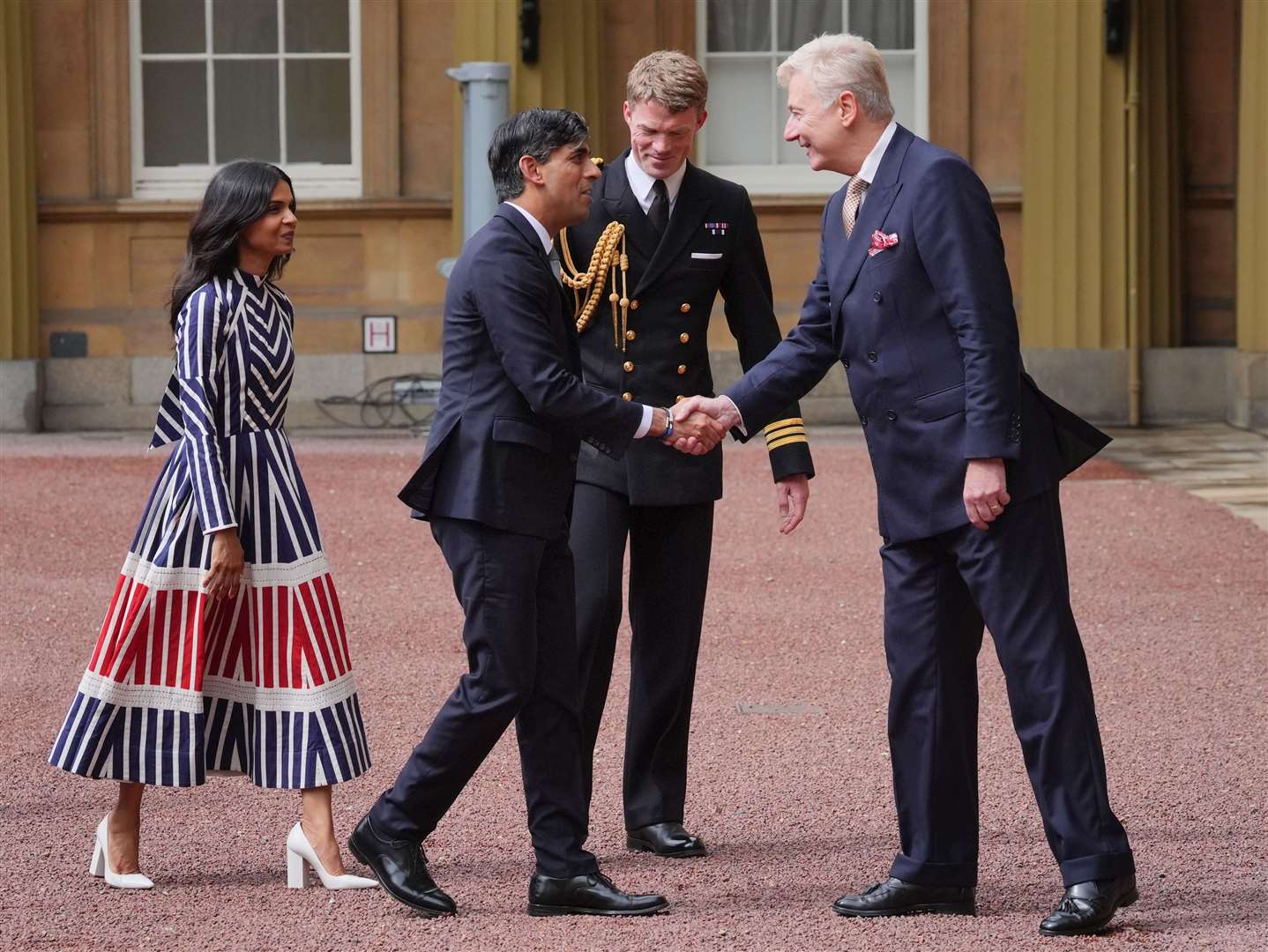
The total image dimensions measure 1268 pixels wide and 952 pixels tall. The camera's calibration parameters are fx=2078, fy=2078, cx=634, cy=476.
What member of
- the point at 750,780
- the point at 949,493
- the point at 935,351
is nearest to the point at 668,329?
the point at 935,351

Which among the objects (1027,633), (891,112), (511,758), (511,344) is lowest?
(511,758)

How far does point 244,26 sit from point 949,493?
460 inches

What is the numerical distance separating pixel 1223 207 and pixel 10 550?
30.7ft

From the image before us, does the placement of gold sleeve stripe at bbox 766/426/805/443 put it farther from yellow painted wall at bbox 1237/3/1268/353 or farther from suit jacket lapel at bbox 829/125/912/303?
yellow painted wall at bbox 1237/3/1268/353

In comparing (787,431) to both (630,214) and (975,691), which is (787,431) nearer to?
(630,214)

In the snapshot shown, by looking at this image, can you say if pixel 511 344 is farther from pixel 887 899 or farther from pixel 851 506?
pixel 851 506

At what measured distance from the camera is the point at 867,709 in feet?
20.8

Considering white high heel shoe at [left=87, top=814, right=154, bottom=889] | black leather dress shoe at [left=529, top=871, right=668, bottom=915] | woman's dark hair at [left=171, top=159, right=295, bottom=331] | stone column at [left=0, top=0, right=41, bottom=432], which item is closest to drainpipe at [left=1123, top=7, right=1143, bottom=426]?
stone column at [left=0, top=0, right=41, bottom=432]

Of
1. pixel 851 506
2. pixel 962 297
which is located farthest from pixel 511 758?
pixel 851 506

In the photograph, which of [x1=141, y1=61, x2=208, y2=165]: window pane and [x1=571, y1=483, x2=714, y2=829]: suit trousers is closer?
[x1=571, y1=483, x2=714, y2=829]: suit trousers

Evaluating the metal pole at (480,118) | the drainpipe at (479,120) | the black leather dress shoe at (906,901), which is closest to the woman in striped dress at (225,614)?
the black leather dress shoe at (906,901)

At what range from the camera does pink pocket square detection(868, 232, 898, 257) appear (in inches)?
168

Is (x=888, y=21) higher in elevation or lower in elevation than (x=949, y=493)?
higher

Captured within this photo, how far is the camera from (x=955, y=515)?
4254mm
